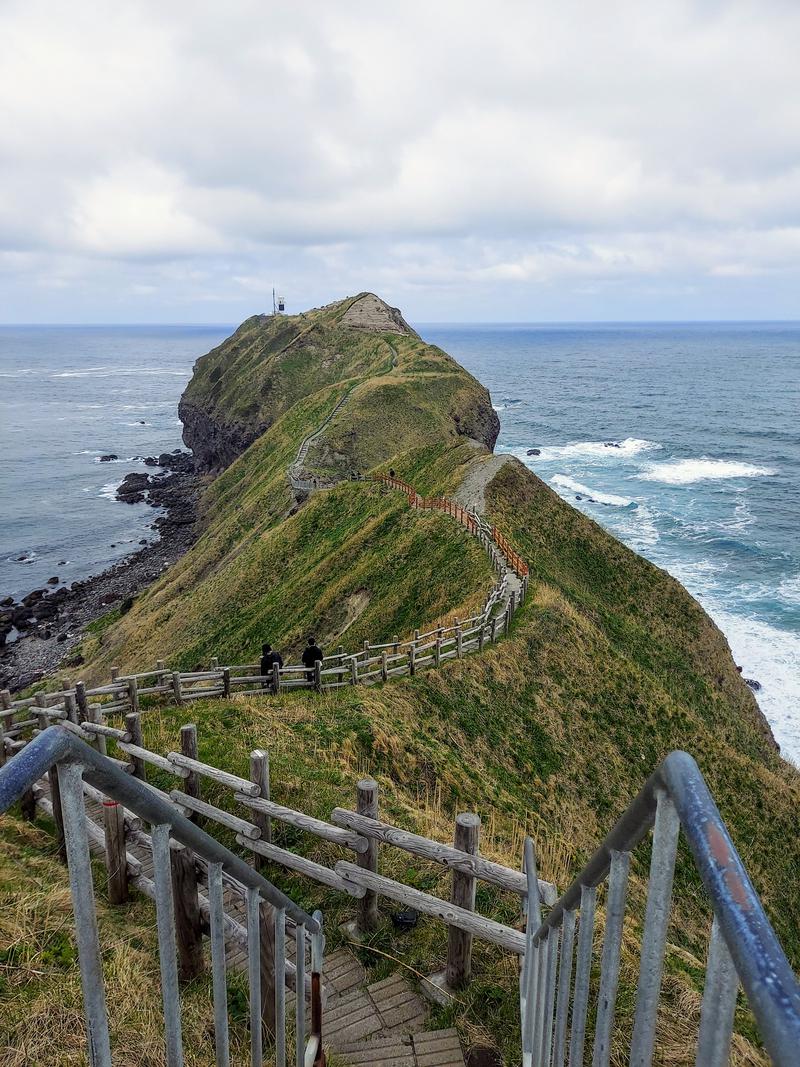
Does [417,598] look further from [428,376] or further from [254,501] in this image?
[428,376]

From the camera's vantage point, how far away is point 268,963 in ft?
20.1

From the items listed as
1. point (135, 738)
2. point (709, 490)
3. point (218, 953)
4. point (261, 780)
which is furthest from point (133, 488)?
point (218, 953)

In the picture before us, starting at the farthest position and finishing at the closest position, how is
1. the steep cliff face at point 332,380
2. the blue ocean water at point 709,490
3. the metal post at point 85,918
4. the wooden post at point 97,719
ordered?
the steep cliff face at point 332,380 < the blue ocean water at point 709,490 < the wooden post at point 97,719 < the metal post at point 85,918

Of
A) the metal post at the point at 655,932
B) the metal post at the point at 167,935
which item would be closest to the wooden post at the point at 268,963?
the metal post at the point at 167,935

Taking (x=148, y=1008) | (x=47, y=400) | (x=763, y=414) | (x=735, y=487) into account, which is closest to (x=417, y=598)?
(x=148, y=1008)

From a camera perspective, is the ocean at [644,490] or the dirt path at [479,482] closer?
the dirt path at [479,482]

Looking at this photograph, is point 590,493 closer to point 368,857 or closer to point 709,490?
point 709,490

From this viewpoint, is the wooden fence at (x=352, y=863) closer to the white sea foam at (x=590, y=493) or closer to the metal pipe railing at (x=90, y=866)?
the metal pipe railing at (x=90, y=866)

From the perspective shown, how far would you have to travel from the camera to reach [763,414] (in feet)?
459

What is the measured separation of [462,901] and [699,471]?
97643 millimetres

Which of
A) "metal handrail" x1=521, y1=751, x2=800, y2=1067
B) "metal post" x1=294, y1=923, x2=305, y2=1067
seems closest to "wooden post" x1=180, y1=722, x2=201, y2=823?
"metal post" x1=294, y1=923, x2=305, y2=1067

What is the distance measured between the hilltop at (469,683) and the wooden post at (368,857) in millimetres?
545

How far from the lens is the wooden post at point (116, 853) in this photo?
785 centimetres

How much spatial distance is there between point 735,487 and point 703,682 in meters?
64.1
